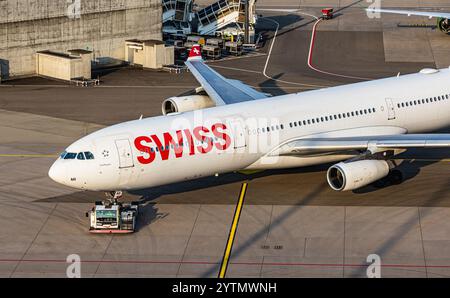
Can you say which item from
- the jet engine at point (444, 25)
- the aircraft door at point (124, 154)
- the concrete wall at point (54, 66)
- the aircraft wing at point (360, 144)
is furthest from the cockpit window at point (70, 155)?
the jet engine at point (444, 25)

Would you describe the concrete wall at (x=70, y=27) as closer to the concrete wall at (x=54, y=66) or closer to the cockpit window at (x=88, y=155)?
the concrete wall at (x=54, y=66)

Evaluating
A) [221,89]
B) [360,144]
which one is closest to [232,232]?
[360,144]

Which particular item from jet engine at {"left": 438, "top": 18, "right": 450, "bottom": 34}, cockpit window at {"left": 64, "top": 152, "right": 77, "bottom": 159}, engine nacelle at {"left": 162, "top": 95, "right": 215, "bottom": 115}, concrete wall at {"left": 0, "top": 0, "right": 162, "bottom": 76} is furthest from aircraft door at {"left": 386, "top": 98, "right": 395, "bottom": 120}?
jet engine at {"left": 438, "top": 18, "right": 450, "bottom": 34}

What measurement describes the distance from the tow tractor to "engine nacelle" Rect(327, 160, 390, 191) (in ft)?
33.1

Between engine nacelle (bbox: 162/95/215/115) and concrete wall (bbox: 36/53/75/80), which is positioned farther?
concrete wall (bbox: 36/53/75/80)

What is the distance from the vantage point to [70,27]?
80.8m

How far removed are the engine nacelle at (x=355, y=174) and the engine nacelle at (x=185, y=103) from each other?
13.7 metres

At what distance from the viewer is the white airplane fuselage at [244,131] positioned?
46.4m

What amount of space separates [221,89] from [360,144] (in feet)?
43.9

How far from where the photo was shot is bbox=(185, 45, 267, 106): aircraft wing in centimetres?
5966

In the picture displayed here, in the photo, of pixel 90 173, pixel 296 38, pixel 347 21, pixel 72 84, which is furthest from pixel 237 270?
pixel 347 21

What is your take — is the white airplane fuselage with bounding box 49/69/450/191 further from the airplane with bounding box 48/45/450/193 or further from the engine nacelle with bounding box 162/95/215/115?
the engine nacelle with bounding box 162/95/215/115

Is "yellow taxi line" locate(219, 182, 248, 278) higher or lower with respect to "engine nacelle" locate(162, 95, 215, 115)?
lower

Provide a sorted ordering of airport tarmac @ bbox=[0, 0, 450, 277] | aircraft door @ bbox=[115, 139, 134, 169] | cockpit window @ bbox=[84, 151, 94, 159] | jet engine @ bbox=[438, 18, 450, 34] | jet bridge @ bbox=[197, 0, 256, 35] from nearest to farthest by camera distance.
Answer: airport tarmac @ bbox=[0, 0, 450, 277] < cockpit window @ bbox=[84, 151, 94, 159] < aircraft door @ bbox=[115, 139, 134, 169] < jet engine @ bbox=[438, 18, 450, 34] < jet bridge @ bbox=[197, 0, 256, 35]
